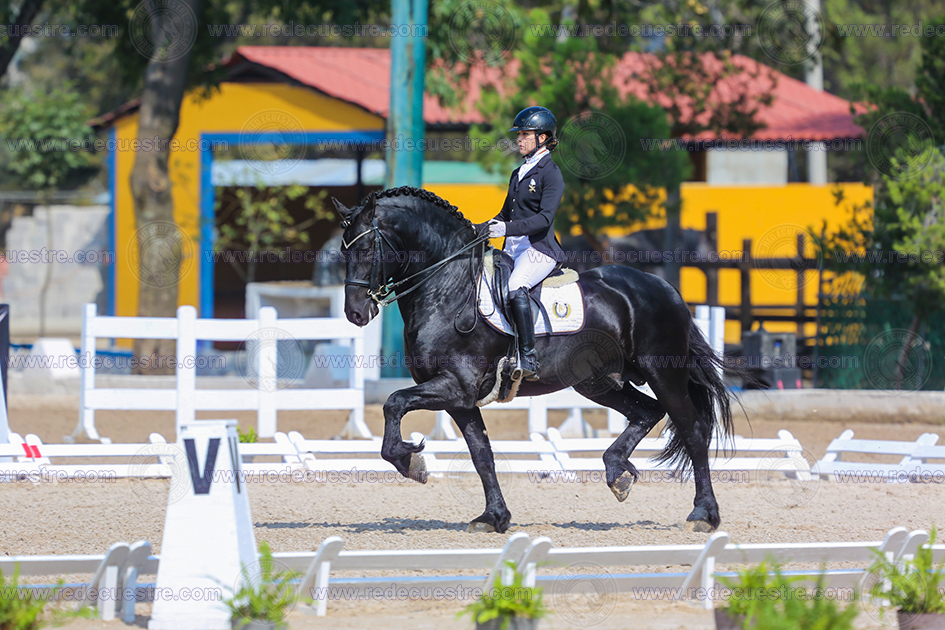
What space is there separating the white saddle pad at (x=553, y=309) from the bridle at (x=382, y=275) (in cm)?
26

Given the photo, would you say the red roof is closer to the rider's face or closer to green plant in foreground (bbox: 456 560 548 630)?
the rider's face

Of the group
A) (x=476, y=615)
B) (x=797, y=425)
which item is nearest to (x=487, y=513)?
(x=476, y=615)

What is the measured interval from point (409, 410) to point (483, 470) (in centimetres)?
68

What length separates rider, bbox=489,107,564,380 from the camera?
238 inches

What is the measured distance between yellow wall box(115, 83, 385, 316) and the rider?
12.1m

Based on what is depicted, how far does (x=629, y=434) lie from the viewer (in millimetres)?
6562

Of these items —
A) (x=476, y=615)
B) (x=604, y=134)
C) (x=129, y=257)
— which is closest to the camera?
(x=476, y=615)

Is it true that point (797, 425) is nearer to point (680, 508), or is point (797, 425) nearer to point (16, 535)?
point (680, 508)

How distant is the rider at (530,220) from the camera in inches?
238

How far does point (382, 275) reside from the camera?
5.96 meters

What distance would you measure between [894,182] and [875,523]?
6949mm

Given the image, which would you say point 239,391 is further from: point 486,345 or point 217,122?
point 217,122

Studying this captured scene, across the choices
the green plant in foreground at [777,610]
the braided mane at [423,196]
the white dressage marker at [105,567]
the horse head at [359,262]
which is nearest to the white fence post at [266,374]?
the braided mane at [423,196]

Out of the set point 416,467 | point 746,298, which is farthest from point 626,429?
point 746,298
